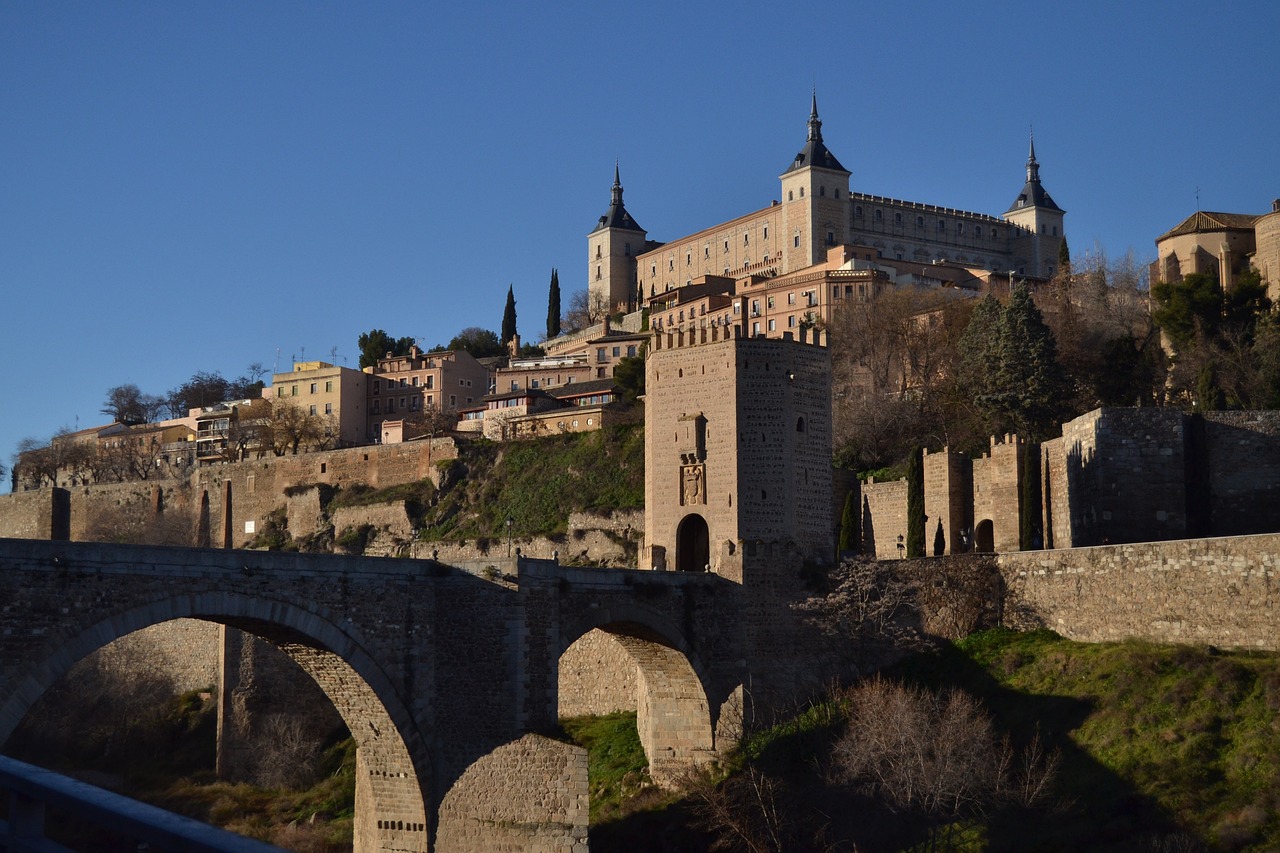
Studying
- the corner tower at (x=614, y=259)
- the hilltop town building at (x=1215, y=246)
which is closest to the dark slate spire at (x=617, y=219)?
the corner tower at (x=614, y=259)

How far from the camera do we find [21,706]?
66.4 feet

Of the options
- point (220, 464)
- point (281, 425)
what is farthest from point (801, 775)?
point (281, 425)

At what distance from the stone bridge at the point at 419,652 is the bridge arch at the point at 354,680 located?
3 centimetres

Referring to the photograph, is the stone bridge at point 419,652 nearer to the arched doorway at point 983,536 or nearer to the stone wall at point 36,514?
the arched doorway at point 983,536

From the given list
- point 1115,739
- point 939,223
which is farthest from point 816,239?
point 1115,739

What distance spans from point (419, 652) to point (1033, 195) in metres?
84.3

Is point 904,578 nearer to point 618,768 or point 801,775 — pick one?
point 801,775

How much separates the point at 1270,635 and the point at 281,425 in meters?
61.7

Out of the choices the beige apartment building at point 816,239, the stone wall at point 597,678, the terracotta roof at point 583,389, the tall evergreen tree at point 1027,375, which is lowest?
the stone wall at point 597,678

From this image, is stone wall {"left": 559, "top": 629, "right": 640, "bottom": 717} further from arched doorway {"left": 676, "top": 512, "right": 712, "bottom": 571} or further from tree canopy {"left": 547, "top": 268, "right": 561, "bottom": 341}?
tree canopy {"left": 547, "top": 268, "right": 561, "bottom": 341}

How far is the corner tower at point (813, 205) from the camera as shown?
88.3 m

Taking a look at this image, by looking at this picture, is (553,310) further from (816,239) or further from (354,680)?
(354,680)

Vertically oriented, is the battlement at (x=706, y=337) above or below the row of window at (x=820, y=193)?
below

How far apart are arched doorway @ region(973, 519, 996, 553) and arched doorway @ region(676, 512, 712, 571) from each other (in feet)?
28.8
